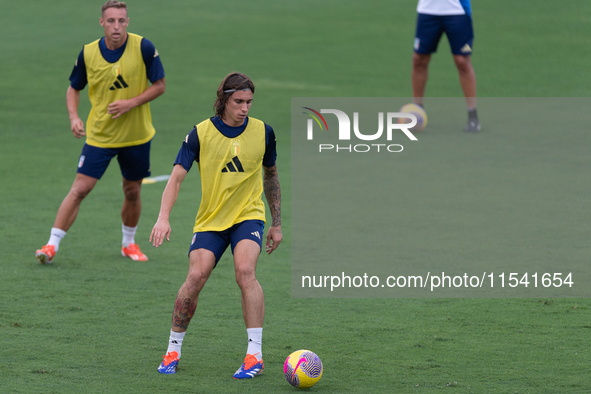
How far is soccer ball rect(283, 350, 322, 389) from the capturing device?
5.13m

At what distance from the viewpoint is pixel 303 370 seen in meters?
5.13

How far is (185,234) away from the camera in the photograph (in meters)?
9.29

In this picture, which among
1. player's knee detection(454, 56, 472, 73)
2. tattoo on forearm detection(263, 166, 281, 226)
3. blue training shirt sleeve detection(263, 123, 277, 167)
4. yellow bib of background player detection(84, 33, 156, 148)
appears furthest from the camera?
player's knee detection(454, 56, 472, 73)

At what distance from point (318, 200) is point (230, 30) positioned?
13.1m

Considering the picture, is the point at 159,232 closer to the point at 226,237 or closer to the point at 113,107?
the point at 226,237

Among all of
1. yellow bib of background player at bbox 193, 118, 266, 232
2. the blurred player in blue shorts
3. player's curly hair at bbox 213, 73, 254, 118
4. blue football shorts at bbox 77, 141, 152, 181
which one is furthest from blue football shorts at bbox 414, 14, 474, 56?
player's curly hair at bbox 213, 73, 254, 118

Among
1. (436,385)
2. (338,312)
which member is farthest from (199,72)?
(436,385)

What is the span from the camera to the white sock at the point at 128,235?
8398 millimetres

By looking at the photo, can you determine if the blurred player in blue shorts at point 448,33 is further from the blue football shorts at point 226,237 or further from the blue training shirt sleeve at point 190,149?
the blue training shirt sleeve at point 190,149

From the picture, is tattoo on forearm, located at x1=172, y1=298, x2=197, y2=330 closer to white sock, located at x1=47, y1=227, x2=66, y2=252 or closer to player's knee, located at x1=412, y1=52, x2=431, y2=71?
white sock, located at x1=47, y1=227, x2=66, y2=252

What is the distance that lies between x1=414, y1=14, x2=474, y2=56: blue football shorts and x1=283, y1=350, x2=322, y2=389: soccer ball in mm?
8655

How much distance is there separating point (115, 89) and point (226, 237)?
3.04m

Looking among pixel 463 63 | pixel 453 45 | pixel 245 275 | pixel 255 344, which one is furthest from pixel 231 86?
pixel 463 63

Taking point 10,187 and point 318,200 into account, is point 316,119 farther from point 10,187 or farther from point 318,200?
point 10,187
